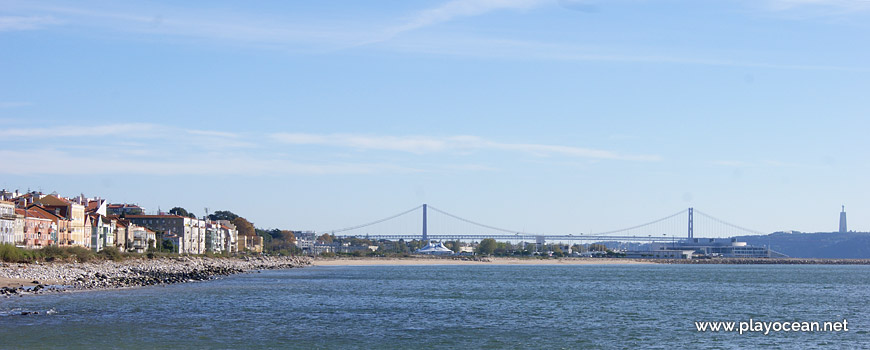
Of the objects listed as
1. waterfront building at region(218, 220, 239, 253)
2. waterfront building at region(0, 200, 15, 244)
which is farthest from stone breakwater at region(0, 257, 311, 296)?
waterfront building at region(218, 220, 239, 253)

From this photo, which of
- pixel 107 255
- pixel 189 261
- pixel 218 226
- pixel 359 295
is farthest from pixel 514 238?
pixel 359 295

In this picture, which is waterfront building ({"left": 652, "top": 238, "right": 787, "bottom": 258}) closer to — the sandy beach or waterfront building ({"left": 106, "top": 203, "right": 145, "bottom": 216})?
the sandy beach

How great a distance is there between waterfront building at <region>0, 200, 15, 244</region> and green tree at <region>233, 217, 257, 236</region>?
79.3 metres

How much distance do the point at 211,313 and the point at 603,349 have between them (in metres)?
14.4

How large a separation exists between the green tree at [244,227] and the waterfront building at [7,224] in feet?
260

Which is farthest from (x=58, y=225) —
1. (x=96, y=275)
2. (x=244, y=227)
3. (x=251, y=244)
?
(x=244, y=227)

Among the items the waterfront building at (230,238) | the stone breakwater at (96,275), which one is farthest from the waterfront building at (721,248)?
the stone breakwater at (96,275)

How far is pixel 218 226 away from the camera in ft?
378

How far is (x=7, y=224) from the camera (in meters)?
58.5

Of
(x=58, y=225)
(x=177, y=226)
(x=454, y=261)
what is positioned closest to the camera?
(x=58, y=225)

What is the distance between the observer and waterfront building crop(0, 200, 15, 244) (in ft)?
189

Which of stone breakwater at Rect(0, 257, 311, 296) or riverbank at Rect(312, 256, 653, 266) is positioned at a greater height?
stone breakwater at Rect(0, 257, 311, 296)

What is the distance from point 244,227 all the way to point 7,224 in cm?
8241

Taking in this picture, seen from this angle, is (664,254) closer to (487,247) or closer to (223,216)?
(487,247)
